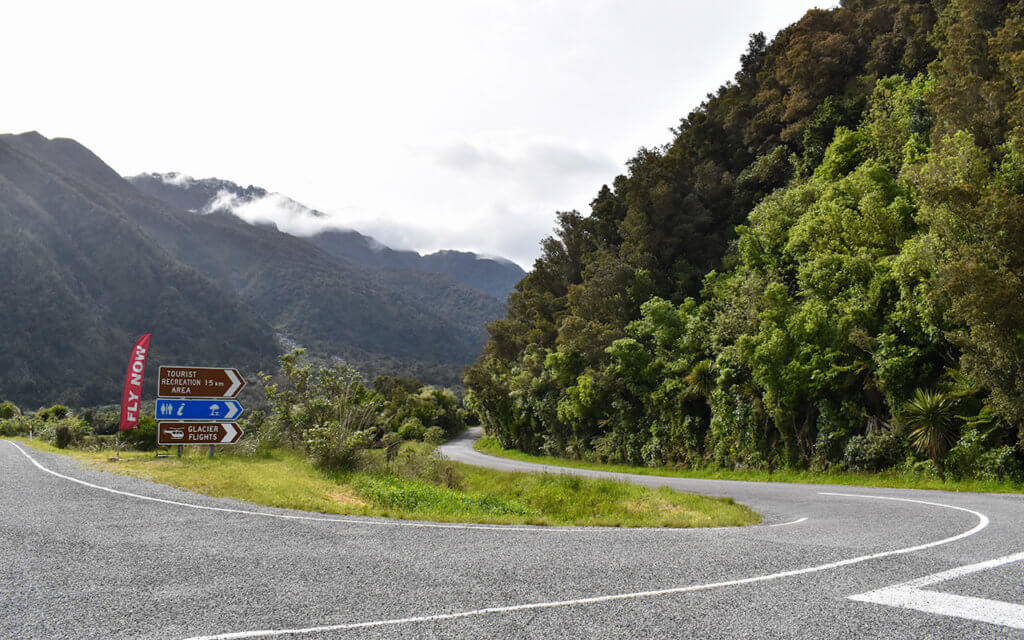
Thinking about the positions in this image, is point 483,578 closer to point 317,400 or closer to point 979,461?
point 317,400

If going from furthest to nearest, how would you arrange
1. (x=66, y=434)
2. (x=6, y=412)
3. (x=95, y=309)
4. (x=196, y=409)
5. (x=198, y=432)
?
(x=95, y=309) → (x=6, y=412) → (x=66, y=434) → (x=196, y=409) → (x=198, y=432)

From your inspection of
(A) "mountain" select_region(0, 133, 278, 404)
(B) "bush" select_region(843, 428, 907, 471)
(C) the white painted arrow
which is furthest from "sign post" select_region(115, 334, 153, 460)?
(A) "mountain" select_region(0, 133, 278, 404)

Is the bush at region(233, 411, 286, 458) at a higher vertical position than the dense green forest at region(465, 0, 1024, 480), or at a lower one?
lower

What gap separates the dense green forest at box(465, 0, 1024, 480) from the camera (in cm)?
1467

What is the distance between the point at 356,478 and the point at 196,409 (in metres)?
6.66

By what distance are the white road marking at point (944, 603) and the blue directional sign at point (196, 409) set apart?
16914mm

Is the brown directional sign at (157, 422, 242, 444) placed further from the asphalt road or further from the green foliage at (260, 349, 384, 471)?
the asphalt road

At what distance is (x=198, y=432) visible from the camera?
650 inches

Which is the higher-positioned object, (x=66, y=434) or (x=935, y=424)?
(x=935, y=424)

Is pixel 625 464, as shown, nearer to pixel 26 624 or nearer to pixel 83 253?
pixel 26 624

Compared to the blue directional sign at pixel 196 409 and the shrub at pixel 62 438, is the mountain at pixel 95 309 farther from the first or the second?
the blue directional sign at pixel 196 409

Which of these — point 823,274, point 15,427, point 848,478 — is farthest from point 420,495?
point 15,427

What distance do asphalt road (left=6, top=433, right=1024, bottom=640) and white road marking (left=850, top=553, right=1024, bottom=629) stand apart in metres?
0.02

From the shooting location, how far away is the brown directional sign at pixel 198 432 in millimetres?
16000
